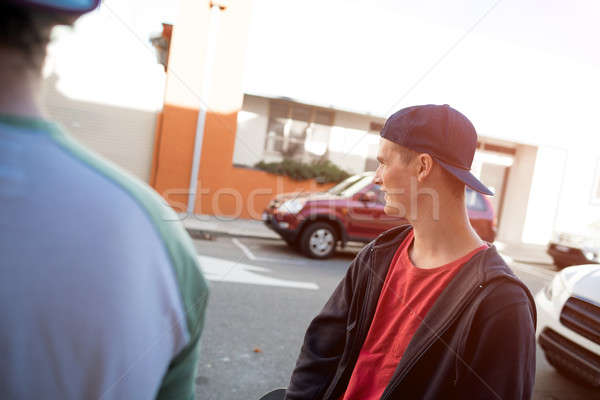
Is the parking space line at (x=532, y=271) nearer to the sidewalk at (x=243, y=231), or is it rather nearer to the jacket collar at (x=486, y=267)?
the sidewalk at (x=243, y=231)

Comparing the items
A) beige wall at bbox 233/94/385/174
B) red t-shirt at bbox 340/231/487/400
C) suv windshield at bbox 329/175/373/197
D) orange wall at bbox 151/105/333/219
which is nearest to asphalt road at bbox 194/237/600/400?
suv windshield at bbox 329/175/373/197

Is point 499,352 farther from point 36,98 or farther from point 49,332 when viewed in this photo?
point 36,98

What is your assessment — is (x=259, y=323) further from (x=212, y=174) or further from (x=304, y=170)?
(x=304, y=170)

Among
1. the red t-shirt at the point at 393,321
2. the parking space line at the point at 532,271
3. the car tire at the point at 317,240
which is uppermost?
the red t-shirt at the point at 393,321

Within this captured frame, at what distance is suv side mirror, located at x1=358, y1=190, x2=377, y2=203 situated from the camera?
27.4ft

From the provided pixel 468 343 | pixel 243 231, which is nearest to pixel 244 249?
pixel 243 231

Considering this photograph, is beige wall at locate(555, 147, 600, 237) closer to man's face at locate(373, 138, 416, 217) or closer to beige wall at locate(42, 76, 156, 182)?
beige wall at locate(42, 76, 156, 182)

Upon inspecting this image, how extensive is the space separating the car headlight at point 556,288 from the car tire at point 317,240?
4476 millimetres

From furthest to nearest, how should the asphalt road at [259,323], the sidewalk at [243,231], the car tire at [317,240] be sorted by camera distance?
the sidewalk at [243,231] < the car tire at [317,240] < the asphalt road at [259,323]

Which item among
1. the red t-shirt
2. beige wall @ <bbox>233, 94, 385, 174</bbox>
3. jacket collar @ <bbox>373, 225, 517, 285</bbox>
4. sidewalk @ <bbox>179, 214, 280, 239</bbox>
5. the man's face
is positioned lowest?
sidewalk @ <bbox>179, 214, 280, 239</bbox>

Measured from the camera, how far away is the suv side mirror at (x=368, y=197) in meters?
8.35

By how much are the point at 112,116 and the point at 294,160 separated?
5146 mm

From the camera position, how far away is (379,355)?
5.55ft

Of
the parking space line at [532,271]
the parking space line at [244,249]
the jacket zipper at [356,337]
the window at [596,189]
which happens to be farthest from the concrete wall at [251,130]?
the jacket zipper at [356,337]
